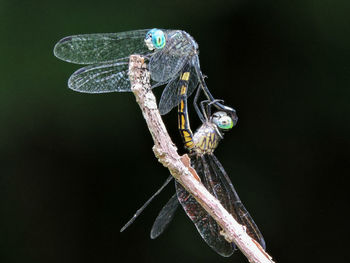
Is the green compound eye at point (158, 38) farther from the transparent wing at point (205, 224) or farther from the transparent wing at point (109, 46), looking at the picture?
the transparent wing at point (205, 224)

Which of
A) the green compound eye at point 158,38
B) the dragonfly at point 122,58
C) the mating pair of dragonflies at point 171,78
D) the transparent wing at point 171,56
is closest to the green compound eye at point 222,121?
the mating pair of dragonflies at point 171,78

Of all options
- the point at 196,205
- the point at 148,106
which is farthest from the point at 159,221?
the point at 148,106

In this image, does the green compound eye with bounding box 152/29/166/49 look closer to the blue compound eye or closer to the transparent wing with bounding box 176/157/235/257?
the blue compound eye

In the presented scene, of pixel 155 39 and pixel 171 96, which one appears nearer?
pixel 155 39

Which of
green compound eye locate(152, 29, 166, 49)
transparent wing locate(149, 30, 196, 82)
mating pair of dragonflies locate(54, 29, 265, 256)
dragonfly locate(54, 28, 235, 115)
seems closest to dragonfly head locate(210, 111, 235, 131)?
mating pair of dragonflies locate(54, 29, 265, 256)

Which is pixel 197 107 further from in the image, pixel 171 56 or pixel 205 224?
pixel 205 224

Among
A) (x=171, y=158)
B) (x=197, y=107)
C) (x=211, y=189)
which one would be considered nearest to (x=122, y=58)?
(x=197, y=107)
